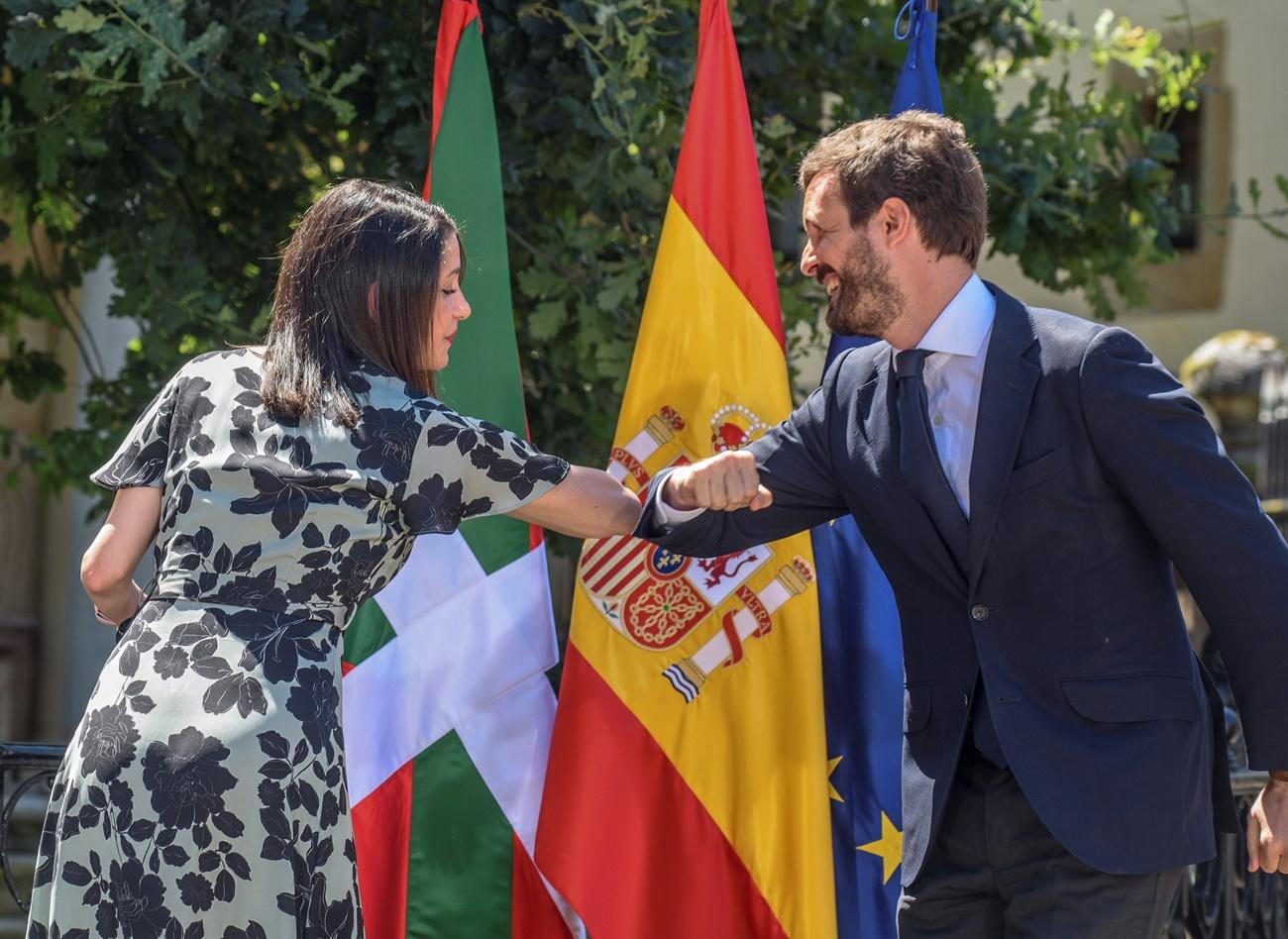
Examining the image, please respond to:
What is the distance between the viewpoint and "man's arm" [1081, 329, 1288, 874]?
230cm

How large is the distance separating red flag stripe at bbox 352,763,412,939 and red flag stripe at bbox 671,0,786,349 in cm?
136

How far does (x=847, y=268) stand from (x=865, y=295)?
0.06m

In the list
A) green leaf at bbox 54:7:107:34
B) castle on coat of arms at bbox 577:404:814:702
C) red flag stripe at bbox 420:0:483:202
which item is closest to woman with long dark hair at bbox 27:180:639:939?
castle on coat of arms at bbox 577:404:814:702

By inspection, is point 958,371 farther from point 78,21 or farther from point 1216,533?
point 78,21

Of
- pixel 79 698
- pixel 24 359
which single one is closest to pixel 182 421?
pixel 24 359

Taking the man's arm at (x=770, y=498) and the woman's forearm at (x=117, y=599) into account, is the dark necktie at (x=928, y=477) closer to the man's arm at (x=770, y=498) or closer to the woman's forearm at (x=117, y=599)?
the man's arm at (x=770, y=498)

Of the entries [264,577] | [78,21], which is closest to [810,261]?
[264,577]

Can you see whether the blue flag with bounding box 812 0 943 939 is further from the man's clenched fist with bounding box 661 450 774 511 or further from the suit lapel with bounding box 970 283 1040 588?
the suit lapel with bounding box 970 283 1040 588

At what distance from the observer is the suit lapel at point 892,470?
256 cm

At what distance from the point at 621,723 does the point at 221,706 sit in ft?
4.06

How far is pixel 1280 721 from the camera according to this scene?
7.62 feet

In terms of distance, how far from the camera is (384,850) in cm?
343

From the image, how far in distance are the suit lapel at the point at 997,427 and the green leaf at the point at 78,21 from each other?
7.39ft

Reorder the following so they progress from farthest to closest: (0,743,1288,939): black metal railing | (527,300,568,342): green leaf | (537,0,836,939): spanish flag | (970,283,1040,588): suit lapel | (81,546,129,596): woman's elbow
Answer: (527,300,568,342): green leaf < (0,743,1288,939): black metal railing < (537,0,836,939): spanish flag < (81,546,129,596): woman's elbow < (970,283,1040,588): suit lapel
